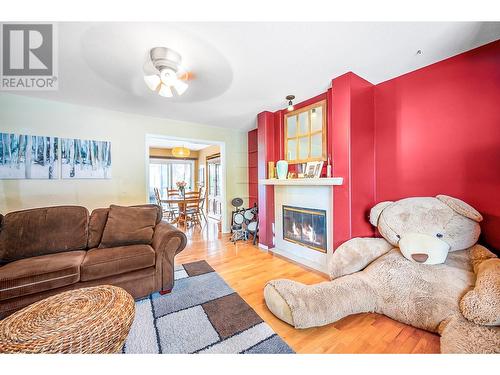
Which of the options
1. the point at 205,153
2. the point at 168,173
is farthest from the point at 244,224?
the point at 168,173

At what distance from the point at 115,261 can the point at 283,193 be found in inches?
87.7

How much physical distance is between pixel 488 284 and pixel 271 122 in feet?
9.30

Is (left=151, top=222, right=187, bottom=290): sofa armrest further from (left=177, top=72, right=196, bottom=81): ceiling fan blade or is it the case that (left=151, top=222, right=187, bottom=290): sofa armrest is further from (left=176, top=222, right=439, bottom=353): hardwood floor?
(left=177, top=72, right=196, bottom=81): ceiling fan blade

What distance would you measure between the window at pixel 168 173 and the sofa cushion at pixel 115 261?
17.2 feet

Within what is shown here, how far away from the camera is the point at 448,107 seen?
1.76 meters

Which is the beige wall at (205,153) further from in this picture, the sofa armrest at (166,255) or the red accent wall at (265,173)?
the sofa armrest at (166,255)

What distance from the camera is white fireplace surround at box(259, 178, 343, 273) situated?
2.25m

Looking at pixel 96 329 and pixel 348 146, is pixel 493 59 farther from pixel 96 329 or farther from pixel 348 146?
pixel 96 329

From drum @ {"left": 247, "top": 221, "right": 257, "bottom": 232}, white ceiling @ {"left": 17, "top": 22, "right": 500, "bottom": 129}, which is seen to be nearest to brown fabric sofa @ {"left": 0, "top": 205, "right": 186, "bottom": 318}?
white ceiling @ {"left": 17, "top": 22, "right": 500, "bottom": 129}

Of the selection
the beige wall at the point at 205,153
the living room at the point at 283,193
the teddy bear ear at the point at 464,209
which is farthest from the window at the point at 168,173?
the teddy bear ear at the point at 464,209

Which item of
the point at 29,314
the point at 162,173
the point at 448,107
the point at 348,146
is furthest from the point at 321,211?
the point at 162,173

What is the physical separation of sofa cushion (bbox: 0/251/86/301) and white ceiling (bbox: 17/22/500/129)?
179 cm
